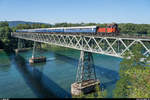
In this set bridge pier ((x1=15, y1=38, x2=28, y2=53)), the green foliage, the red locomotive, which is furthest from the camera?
bridge pier ((x1=15, y1=38, x2=28, y2=53))

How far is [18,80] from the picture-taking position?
28.1 m

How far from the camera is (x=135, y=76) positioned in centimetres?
1249

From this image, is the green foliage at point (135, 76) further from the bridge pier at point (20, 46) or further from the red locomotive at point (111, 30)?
the bridge pier at point (20, 46)

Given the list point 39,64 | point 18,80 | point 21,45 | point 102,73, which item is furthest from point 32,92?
point 21,45

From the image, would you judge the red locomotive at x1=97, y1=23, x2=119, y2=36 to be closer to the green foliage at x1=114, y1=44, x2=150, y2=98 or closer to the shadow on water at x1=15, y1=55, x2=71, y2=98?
the green foliage at x1=114, y1=44, x2=150, y2=98

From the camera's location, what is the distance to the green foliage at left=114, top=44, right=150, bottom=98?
1189 cm

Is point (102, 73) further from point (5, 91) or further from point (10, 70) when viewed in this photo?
point (10, 70)

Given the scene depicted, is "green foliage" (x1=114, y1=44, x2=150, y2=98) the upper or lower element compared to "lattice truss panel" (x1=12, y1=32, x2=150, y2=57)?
lower

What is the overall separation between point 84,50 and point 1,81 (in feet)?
63.9

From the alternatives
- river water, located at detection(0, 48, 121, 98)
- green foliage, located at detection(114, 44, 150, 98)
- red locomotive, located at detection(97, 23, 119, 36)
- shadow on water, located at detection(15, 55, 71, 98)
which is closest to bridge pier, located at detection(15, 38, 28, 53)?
river water, located at detection(0, 48, 121, 98)

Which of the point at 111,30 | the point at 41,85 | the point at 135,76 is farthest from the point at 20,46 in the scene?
the point at 135,76

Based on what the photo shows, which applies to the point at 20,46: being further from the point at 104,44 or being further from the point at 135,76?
the point at 135,76

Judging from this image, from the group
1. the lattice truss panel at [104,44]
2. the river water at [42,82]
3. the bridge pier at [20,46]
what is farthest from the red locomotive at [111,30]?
the bridge pier at [20,46]

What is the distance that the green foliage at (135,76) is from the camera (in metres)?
11.9
